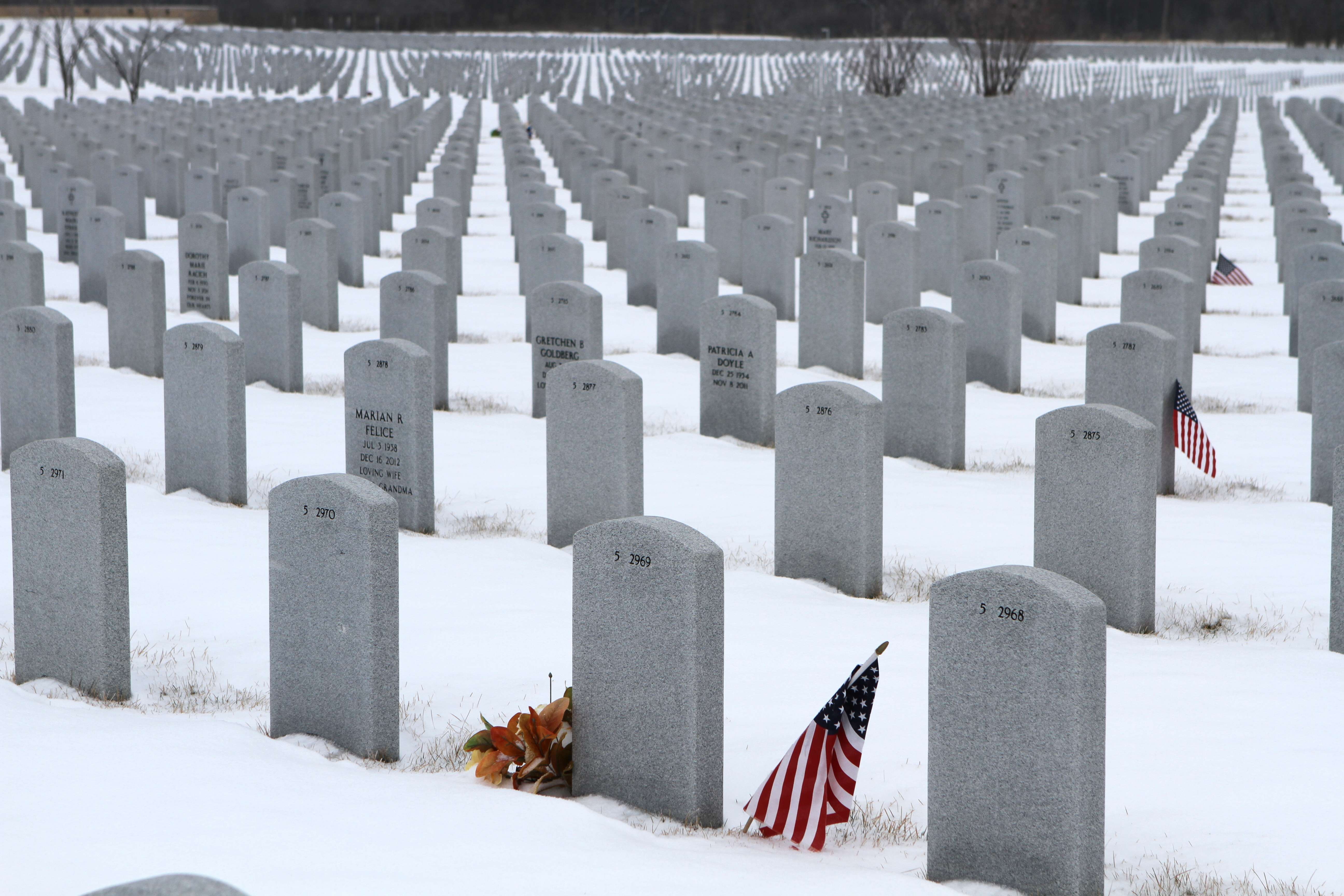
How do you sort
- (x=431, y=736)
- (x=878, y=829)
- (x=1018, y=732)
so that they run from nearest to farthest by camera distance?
(x=1018, y=732), (x=878, y=829), (x=431, y=736)

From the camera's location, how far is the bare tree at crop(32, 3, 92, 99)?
3847 centimetres

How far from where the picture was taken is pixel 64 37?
5731 centimetres

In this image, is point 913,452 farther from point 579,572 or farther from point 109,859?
point 109,859

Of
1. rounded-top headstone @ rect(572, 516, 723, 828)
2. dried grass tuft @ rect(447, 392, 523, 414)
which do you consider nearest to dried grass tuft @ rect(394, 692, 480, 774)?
rounded-top headstone @ rect(572, 516, 723, 828)

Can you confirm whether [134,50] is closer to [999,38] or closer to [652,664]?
[999,38]

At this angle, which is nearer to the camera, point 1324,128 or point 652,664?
point 652,664

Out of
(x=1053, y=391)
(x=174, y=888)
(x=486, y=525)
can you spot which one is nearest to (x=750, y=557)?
(x=486, y=525)

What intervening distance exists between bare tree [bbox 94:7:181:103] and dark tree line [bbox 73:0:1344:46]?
44.4 feet

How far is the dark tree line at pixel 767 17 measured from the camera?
76688 mm

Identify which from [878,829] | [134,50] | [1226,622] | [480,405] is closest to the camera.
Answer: [878,829]

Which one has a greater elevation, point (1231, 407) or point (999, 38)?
point (999, 38)

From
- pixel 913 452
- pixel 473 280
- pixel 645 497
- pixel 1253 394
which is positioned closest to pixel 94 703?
pixel 645 497

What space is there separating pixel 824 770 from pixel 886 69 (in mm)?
39414

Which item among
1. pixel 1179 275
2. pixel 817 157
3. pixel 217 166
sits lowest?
pixel 1179 275
